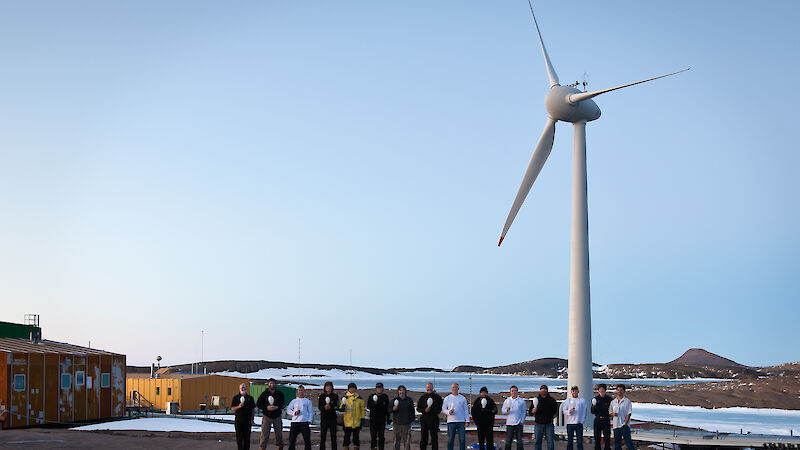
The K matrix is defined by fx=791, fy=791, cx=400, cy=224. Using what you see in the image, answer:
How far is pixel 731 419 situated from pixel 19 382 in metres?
54.6

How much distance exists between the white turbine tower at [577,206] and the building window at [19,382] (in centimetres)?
2355

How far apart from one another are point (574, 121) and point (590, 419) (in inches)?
579

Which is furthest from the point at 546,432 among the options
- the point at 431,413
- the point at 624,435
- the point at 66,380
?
the point at 66,380

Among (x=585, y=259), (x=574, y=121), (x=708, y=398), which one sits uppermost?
(x=574, y=121)

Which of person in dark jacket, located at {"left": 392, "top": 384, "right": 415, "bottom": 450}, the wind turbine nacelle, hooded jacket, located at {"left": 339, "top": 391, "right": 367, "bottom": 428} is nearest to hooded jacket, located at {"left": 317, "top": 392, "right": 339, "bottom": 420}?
hooded jacket, located at {"left": 339, "top": 391, "right": 367, "bottom": 428}

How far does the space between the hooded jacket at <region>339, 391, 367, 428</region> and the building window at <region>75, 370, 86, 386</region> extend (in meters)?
22.4

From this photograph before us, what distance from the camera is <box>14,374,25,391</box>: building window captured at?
36003 mm

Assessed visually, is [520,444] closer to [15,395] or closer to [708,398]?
[15,395]

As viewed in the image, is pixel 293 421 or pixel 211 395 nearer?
pixel 293 421

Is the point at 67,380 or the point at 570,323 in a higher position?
the point at 570,323

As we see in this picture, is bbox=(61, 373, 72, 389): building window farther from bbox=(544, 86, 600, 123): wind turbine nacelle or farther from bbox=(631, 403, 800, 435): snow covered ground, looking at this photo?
bbox=(631, 403, 800, 435): snow covered ground

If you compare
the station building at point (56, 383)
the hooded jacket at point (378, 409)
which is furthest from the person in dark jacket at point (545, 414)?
the station building at point (56, 383)

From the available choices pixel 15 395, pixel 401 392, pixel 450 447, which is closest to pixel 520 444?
pixel 450 447

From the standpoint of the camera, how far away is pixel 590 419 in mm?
37562
